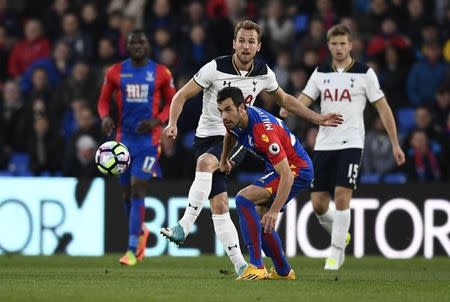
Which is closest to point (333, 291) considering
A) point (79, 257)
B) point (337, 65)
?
point (337, 65)

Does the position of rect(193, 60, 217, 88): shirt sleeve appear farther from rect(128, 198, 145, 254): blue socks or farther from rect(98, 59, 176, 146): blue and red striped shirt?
rect(128, 198, 145, 254): blue socks

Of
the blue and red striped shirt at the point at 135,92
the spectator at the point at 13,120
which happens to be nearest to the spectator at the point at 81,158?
the spectator at the point at 13,120

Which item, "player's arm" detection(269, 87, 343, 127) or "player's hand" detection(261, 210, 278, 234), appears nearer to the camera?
"player's hand" detection(261, 210, 278, 234)

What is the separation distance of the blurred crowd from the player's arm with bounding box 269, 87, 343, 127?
513 cm

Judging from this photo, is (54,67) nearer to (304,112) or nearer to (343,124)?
(343,124)

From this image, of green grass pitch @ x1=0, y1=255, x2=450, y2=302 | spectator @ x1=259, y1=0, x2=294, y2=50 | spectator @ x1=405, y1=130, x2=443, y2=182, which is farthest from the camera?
spectator @ x1=259, y1=0, x2=294, y2=50

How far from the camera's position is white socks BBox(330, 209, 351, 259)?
40.4 feet

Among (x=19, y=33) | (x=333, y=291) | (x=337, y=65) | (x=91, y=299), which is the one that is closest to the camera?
(x=91, y=299)

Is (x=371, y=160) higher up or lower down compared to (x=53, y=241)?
higher up

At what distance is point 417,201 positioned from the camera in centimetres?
1547

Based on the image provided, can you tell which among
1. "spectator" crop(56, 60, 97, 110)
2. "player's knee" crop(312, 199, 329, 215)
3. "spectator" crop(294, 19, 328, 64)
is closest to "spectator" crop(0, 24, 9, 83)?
"spectator" crop(56, 60, 97, 110)

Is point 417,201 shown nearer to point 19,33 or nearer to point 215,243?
point 215,243

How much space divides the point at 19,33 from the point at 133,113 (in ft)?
25.8

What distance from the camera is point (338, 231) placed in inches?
486
